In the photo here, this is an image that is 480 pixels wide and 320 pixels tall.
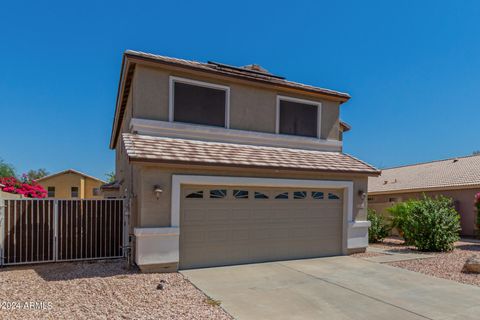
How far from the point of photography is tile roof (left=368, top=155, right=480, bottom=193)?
62.4 ft

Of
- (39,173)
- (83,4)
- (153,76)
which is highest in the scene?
(83,4)

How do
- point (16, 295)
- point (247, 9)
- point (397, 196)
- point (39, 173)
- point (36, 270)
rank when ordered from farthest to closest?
point (39, 173), point (397, 196), point (247, 9), point (36, 270), point (16, 295)

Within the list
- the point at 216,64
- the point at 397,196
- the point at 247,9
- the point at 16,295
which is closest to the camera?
the point at 16,295

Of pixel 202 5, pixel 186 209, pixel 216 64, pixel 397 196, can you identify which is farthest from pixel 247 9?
pixel 397 196

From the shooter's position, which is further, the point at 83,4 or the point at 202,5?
the point at 202,5

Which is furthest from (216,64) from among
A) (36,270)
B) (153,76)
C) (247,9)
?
(36,270)

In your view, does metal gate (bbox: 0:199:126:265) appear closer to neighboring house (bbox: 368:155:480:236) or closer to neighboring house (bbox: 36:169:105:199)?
neighboring house (bbox: 368:155:480:236)

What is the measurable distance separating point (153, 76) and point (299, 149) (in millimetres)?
5772

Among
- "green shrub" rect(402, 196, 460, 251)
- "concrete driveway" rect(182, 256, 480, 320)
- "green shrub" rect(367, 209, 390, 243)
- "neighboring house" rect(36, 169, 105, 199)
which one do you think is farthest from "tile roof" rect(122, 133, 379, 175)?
"neighboring house" rect(36, 169, 105, 199)

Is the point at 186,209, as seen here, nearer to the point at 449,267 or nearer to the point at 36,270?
the point at 36,270

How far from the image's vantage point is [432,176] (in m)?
21.7

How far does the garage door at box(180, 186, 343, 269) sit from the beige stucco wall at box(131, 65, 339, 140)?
2545 mm

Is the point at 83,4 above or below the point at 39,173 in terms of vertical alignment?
above

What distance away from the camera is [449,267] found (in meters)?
9.88
